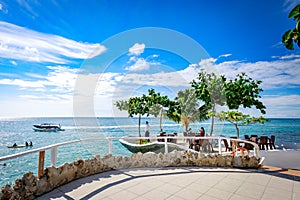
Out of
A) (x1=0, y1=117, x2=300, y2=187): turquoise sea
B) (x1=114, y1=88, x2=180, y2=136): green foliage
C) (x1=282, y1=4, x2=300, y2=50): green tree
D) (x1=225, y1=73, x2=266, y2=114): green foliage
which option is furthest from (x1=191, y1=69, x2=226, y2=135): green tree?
(x1=114, y1=88, x2=180, y2=136): green foliage

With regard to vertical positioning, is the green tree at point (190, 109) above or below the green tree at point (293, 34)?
below

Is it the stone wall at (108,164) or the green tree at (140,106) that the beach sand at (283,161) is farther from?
the green tree at (140,106)

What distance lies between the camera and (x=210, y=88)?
12016mm

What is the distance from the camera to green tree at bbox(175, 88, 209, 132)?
1602 cm

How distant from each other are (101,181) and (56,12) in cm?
708

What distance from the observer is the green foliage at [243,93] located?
10645 millimetres

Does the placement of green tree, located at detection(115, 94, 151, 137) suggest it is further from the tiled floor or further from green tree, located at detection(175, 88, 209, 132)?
the tiled floor

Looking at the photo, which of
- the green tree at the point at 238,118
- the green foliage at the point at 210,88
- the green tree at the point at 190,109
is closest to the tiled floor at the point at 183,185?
the green tree at the point at 238,118

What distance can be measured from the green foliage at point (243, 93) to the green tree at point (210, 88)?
0.42m

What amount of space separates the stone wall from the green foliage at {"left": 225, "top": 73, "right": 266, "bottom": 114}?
7.02 meters

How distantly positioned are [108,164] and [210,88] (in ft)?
30.5

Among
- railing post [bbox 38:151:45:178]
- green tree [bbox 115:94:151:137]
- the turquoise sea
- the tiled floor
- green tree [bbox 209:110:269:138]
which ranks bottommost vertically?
the turquoise sea

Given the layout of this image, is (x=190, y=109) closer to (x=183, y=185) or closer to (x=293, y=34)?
(x=293, y=34)

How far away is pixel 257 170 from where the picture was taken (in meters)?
4.36
